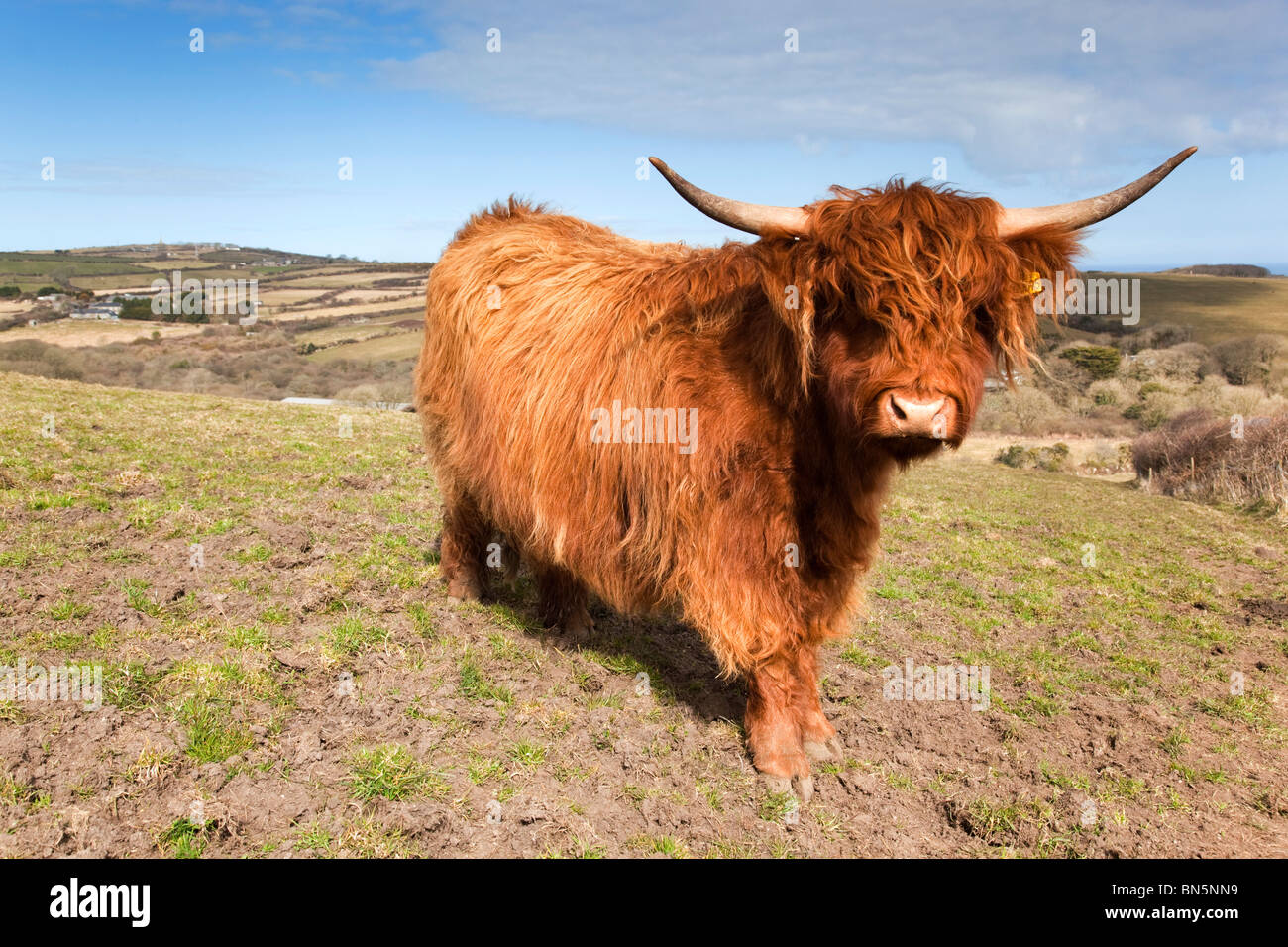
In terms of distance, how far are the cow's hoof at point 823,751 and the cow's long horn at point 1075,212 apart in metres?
2.44

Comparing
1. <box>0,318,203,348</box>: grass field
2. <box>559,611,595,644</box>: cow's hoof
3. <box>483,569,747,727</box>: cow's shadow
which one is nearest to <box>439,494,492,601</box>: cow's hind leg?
<box>483,569,747,727</box>: cow's shadow

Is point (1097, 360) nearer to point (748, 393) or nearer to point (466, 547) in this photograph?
point (466, 547)

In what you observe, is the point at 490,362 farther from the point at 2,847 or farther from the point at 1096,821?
the point at 1096,821

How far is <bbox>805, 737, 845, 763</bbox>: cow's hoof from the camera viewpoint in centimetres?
353

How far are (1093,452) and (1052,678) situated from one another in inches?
813

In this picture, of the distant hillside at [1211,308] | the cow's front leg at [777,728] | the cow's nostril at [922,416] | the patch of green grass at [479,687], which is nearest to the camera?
the cow's nostril at [922,416]

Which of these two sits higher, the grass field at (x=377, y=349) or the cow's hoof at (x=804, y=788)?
the grass field at (x=377, y=349)

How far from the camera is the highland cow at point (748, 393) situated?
2635mm

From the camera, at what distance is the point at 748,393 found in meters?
3.25

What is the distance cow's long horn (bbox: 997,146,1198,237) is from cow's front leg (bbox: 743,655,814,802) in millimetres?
2104

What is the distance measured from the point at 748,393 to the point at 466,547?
2.64 meters

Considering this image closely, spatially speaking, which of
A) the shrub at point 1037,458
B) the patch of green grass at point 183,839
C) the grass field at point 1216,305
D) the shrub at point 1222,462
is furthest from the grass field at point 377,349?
the grass field at point 1216,305

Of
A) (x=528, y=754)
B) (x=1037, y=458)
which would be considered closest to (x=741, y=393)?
(x=528, y=754)

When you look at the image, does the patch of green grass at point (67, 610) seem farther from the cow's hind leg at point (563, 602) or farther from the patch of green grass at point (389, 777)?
the cow's hind leg at point (563, 602)
